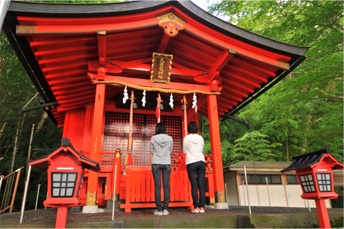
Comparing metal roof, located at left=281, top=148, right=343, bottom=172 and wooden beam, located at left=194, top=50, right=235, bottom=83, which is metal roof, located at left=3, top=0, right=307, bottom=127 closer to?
wooden beam, located at left=194, top=50, right=235, bottom=83

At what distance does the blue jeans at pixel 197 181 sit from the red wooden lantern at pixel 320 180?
68.3 inches

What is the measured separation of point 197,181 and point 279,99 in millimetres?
5047

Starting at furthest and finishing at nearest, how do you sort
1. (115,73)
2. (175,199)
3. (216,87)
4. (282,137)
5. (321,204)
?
(282,137), (216,87), (115,73), (175,199), (321,204)

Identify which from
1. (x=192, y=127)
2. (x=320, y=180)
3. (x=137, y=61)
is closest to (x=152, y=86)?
(x=137, y=61)

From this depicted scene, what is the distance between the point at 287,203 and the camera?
13.9 m

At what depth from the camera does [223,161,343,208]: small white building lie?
44.5 ft

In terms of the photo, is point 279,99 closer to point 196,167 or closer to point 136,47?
point 196,167

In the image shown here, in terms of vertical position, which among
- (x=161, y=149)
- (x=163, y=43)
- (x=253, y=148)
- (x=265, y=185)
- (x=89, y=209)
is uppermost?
(x=163, y=43)

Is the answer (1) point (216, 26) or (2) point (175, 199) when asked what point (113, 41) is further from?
(2) point (175, 199)

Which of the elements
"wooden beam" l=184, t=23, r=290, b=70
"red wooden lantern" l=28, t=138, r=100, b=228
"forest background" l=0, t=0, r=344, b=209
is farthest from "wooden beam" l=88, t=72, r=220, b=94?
"forest background" l=0, t=0, r=344, b=209

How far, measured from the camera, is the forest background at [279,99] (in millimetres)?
7070

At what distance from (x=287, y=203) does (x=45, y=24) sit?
14991 millimetres

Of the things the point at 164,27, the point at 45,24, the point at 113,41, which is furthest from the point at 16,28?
the point at 164,27

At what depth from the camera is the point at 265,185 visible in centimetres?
1398
